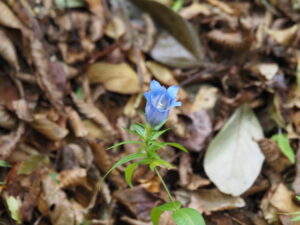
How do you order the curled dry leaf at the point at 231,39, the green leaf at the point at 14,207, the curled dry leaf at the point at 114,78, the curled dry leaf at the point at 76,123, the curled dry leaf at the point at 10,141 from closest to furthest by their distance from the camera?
the green leaf at the point at 14,207, the curled dry leaf at the point at 10,141, the curled dry leaf at the point at 76,123, the curled dry leaf at the point at 114,78, the curled dry leaf at the point at 231,39

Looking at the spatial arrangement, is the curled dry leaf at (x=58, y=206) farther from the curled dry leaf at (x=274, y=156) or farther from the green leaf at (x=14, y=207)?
the curled dry leaf at (x=274, y=156)

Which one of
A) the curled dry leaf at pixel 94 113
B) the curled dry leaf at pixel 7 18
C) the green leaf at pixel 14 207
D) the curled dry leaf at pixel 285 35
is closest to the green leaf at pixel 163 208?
the green leaf at pixel 14 207

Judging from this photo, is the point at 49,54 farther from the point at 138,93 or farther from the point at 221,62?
the point at 221,62

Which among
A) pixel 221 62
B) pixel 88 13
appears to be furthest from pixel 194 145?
pixel 88 13

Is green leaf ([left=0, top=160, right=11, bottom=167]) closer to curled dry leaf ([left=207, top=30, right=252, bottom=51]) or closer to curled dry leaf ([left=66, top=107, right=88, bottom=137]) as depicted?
curled dry leaf ([left=66, top=107, right=88, bottom=137])

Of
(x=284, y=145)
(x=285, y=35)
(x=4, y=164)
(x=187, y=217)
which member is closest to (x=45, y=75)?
(x=4, y=164)

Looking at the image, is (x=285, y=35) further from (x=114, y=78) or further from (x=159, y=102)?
(x=159, y=102)

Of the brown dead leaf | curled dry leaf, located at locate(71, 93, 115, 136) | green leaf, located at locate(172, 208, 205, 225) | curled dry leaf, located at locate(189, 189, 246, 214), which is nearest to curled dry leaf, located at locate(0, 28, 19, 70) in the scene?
curled dry leaf, located at locate(71, 93, 115, 136)
